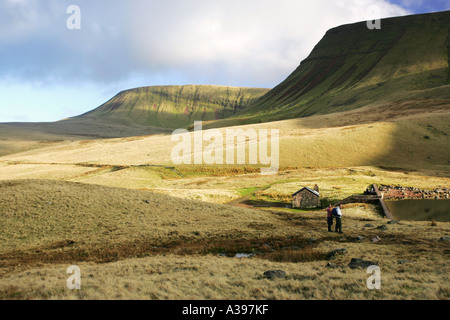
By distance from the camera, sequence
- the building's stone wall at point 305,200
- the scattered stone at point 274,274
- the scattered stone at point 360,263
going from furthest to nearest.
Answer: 1. the building's stone wall at point 305,200
2. the scattered stone at point 360,263
3. the scattered stone at point 274,274

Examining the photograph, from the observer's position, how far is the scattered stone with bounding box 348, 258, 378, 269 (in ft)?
53.7

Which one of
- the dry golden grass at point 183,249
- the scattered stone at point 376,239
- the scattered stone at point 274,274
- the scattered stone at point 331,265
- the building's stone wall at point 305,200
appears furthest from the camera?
the building's stone wall at point 305,200

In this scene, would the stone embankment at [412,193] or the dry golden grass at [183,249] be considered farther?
the stone embankment at [412,193]

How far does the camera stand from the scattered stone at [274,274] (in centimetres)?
1516

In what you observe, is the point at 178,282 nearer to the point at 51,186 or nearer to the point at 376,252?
the point at 376,252

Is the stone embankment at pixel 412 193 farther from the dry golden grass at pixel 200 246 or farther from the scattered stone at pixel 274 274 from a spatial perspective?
the scattered stone at pixel 274 274

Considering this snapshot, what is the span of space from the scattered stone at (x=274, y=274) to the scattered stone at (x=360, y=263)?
397cm

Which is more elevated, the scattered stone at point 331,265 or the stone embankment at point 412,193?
the scattered stone at point 331,265

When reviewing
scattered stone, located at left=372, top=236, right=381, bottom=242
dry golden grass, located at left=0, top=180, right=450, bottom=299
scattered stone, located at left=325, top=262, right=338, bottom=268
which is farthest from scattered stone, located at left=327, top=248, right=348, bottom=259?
scattered stone, located at left=372, top=236, right=381, bottom=242

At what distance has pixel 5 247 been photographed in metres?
23.8

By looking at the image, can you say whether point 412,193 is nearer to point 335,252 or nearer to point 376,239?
point 376,239

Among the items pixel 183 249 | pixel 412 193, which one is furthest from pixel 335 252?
pixel 412 193

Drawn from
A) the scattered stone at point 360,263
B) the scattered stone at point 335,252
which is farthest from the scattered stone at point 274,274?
the scattered stone at point 335,252

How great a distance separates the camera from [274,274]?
1533 cm
